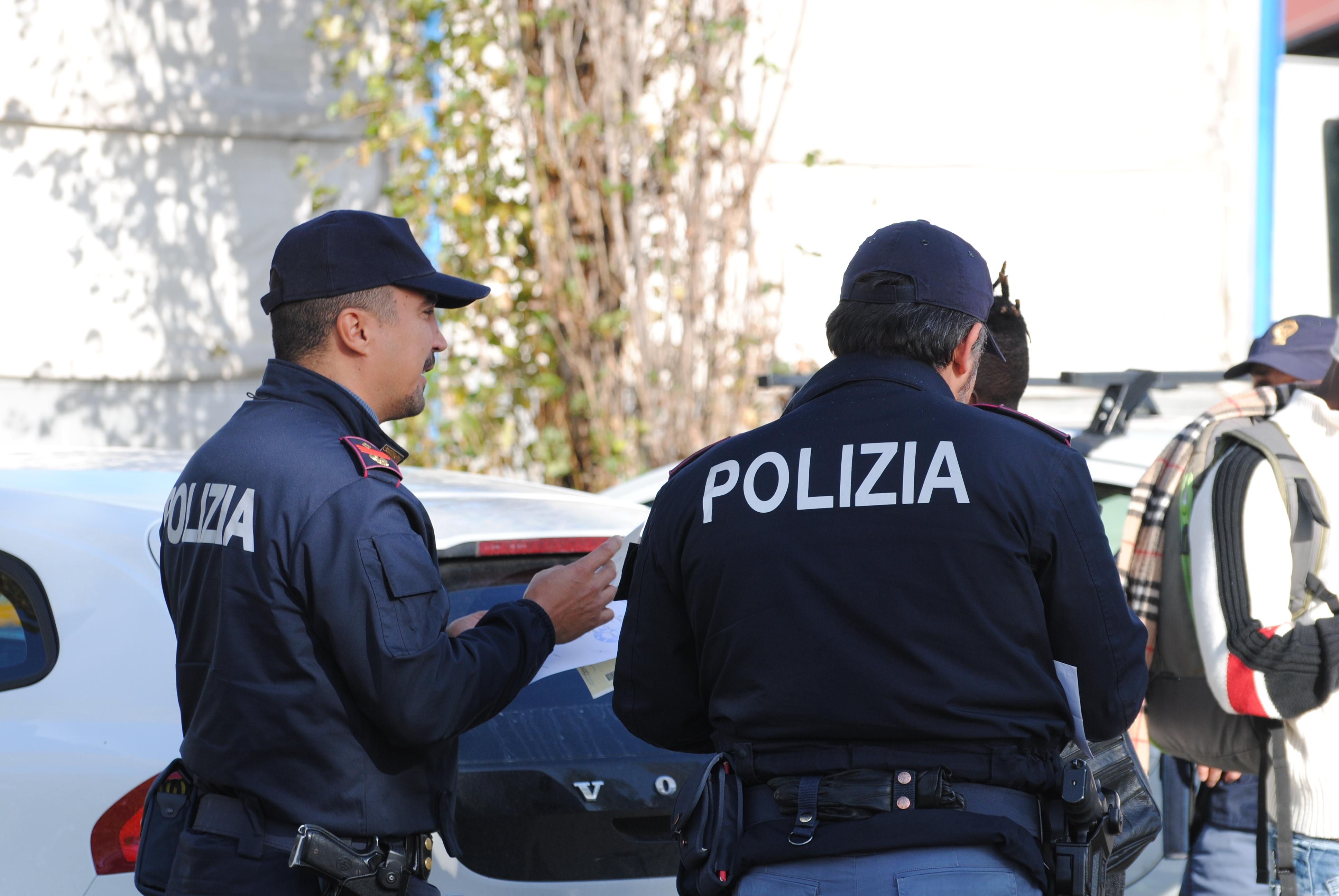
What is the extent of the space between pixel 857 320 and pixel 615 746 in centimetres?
100

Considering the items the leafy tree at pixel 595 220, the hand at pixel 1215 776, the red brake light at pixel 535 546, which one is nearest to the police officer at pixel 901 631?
the red brake light at pixel 535 546

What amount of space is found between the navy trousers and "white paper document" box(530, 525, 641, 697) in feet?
1.57

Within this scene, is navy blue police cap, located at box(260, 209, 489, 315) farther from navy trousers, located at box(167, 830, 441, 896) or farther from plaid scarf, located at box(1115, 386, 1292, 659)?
plaid scarf, located at box(1115, 386, 1292, 659)

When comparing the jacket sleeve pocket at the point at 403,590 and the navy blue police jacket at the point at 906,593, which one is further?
the jacket sleeve pocket at the point at 403,590

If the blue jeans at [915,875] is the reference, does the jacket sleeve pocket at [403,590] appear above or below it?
above

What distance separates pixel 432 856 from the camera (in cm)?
225

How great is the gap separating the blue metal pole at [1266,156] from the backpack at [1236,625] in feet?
20.9

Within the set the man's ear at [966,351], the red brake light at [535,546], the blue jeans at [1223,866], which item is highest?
the man's ear at [966,351]

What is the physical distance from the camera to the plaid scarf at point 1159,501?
3.00 m

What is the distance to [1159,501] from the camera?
302 cm

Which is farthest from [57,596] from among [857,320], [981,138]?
[981,138]

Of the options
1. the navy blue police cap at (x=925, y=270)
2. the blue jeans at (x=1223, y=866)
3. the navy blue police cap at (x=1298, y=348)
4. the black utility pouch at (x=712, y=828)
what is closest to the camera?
the black utility pouch at (x=712, y=828)

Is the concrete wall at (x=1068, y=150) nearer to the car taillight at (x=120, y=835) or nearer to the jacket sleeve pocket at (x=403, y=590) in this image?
the car taillight at (x=120, y=835)

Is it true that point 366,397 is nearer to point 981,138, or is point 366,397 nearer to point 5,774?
point 5,774
